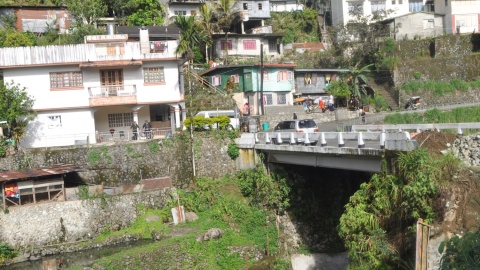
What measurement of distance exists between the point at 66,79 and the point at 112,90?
10.2 ft

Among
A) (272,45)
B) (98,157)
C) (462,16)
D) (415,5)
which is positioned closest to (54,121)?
(98,157)

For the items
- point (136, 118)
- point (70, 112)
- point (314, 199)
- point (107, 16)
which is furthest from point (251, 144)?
point (107, 16)

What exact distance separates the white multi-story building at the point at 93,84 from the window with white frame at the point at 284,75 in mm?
14488

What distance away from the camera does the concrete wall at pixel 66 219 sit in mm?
33656

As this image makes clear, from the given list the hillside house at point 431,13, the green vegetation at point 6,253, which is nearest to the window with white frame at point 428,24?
the hillside house at point 431,13

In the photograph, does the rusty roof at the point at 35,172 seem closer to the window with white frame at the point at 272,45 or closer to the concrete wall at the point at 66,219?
the concrete wall at the point at 66,219

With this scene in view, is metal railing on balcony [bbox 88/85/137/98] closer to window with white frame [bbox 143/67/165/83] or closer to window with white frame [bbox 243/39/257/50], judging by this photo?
window with white frame [bbox 143/67/165/83]

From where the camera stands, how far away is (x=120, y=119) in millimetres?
45000

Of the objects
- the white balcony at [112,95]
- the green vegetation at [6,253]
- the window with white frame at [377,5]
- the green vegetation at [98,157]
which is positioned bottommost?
the green vegetation at [6,253]

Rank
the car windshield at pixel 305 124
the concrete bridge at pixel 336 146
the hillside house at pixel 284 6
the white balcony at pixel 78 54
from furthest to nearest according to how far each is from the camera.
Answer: the hillside house at pixel 284 6
the white balcony at pixel 78 54
the car windshield at pixel 305 124
the concrete bridge at pixel 336 146

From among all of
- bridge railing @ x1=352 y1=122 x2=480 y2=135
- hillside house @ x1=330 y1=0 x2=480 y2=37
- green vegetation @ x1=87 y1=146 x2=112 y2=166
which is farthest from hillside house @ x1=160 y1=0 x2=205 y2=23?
bridge railing @ x1=352 y1=122 x2=480 y2=135

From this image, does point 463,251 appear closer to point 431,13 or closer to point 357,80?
point 357,80

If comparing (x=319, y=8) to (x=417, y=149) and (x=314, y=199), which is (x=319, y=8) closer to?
(x=314, y=199)

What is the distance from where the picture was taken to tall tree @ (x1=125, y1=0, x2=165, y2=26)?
6638 centimetres
